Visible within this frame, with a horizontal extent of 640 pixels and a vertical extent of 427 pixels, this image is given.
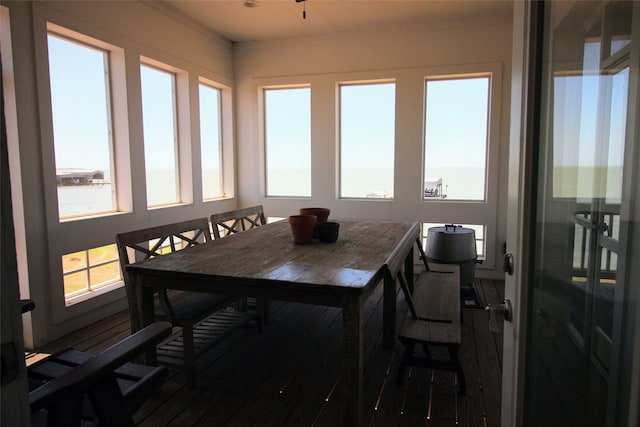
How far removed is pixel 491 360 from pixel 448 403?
64 centimetres

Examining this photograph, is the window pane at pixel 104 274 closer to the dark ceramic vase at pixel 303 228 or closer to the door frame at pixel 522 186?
the dark ceramic vase at pixel 303 228

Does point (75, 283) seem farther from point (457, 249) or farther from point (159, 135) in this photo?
point (457, 249)

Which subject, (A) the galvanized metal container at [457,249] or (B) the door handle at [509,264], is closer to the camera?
(B) the door handle at [509,264]

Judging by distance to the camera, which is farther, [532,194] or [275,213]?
[275,213]

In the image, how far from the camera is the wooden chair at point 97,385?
949mm

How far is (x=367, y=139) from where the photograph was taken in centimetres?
480

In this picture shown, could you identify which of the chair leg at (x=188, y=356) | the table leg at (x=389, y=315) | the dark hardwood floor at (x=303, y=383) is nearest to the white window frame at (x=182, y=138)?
the dark hardwood floor at (x=303, y=383)

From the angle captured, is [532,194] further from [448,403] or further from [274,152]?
[274,152]

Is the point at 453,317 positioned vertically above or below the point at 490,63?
below

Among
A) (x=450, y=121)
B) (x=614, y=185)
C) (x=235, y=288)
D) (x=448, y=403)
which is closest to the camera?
(x=614, y=185)

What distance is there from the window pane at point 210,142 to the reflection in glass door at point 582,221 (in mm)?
4084

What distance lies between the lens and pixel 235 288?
1788 millimetres

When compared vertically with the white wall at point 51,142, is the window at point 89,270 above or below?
below

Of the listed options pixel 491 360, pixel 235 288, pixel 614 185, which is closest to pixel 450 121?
pixel 491 360
